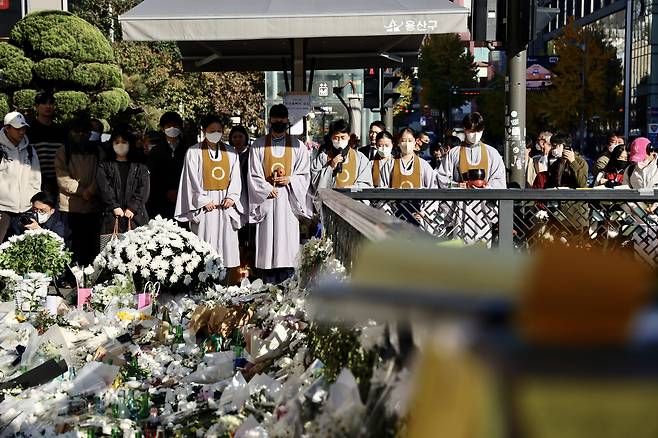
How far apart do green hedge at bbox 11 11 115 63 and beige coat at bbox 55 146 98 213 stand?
13360mm

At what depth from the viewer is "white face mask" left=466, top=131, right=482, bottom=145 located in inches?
442

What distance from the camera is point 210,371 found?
4.95m

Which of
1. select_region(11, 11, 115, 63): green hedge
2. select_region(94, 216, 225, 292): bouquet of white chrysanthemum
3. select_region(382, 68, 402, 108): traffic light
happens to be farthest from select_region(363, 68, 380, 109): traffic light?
select_region(94, 216, 225, 292): bouquet of white chrysanthemum

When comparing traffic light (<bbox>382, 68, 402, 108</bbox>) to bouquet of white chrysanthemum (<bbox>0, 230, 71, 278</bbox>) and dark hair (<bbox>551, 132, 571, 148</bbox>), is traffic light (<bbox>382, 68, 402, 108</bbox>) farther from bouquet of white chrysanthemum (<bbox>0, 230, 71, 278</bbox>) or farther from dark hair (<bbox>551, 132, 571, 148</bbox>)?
bouquet of white chrysanthemum (<bbox>0, 230, 71, 278</bbox>)

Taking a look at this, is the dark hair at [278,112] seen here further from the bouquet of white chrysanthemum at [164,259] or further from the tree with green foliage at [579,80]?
the tree with green foliage at [579,80]

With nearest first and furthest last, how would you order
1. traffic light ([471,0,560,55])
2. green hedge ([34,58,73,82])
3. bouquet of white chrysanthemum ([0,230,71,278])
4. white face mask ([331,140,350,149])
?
bouquet of white chrysanthemum ([0,230,71,278]), traffic light ([471,0,560,55]), white face mask ([331,140,350,149]), green hedge ([34,58,73,82])

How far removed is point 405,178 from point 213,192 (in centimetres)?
197

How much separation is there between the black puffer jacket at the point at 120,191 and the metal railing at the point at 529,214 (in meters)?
3.89

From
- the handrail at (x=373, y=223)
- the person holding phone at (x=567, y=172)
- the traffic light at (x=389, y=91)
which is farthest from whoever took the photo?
the traffic light at (x=389, y=91)

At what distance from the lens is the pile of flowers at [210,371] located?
85.8 inches

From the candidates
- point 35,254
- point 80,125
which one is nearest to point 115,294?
point 35,254

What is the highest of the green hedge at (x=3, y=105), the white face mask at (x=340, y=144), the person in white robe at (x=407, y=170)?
the green hedge at (x=3, y=105)

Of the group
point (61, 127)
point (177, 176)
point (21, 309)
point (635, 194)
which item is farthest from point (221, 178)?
point (635, 194)

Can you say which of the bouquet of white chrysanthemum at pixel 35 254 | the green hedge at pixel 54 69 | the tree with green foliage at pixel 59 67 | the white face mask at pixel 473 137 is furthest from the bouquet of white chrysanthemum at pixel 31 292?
the green hedge at pixel 54 69
